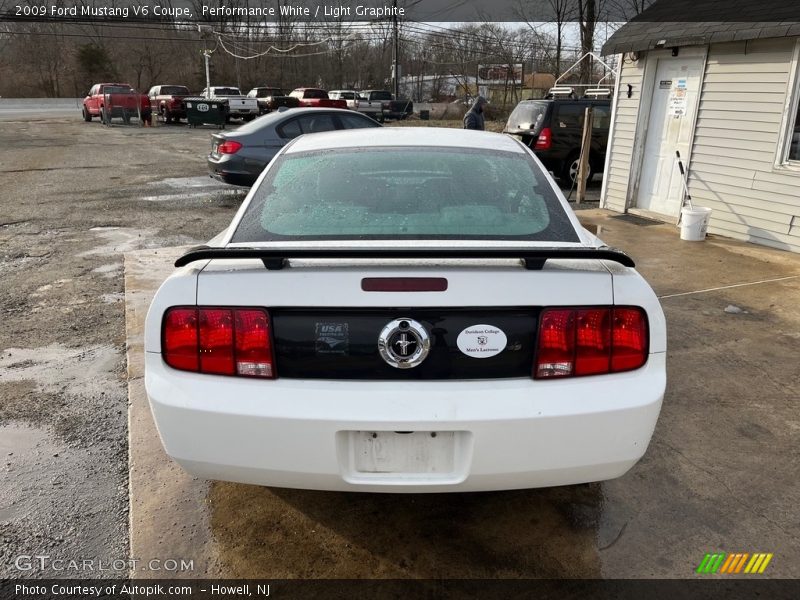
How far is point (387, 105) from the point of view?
34219 mm

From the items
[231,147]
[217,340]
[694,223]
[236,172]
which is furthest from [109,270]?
[694,223]

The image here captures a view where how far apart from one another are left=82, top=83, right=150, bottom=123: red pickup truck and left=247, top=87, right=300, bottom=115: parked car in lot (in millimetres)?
5851

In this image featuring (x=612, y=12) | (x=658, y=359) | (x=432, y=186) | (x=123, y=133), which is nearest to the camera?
(x=658, y=359)

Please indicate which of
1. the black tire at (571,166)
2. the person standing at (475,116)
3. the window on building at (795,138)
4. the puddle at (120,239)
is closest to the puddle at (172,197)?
the puddle at (120,239)

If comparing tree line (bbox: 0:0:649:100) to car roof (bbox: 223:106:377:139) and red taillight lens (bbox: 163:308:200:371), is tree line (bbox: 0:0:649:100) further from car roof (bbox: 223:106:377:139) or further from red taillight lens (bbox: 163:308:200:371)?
red taillight lens (bbox: 163:308:200:371)

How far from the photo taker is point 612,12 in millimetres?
30219

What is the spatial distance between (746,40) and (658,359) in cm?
713

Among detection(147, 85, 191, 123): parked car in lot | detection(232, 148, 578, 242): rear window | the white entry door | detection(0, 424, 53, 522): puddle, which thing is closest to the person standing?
the white entry door

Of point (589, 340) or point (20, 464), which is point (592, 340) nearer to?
point (589, 340)

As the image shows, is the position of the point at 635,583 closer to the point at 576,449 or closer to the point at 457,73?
the point at 576,449

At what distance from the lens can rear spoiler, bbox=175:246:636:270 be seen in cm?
204

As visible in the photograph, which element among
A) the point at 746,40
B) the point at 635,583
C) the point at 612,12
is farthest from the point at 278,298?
the point at 612,12

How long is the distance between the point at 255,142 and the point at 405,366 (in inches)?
357

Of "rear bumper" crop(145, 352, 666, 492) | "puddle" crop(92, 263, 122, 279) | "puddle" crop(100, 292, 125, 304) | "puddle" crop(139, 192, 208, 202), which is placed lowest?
"puddle" crop(100, 292, 125, 304)
